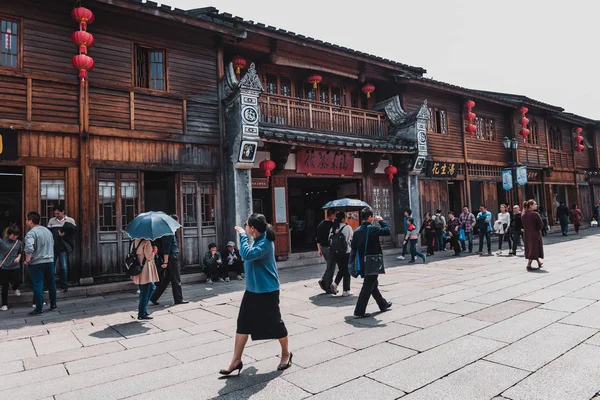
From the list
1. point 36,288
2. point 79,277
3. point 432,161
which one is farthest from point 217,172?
point 432,161

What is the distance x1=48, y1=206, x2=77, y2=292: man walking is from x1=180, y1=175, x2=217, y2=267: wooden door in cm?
275

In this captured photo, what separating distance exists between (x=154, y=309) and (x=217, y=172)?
4879 mm

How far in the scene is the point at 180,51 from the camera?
1078cm

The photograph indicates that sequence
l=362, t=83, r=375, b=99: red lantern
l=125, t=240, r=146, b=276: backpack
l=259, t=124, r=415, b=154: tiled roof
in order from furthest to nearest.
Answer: l=362, t=83, r=375, b=99: red lantern, l=259, t=124, r=415, b=154: tiled roof, l=125, t=240, r=146, b=276: backpack

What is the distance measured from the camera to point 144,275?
643 cm

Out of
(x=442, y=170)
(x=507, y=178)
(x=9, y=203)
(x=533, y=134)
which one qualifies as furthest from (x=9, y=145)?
(x=533, y=134)

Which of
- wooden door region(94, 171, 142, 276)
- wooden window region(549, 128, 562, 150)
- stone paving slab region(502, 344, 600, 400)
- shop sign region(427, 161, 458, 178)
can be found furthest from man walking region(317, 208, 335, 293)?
wooden window region(549, 128, 562, 150)

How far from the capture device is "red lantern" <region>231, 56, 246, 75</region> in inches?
477

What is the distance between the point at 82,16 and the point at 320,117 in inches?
292

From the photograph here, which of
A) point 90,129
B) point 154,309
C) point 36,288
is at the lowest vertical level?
point 154,309

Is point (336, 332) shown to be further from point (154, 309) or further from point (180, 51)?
point (180, 51)

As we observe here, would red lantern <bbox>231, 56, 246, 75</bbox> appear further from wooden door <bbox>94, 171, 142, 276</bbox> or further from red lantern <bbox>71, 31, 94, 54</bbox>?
wooden door <bbox>94, 171, 142, 276</bbox>

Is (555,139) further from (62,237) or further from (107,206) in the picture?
(62,237)

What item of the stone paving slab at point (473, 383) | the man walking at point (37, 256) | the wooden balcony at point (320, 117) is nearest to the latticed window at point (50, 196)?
the man walking at point (37, 256)
